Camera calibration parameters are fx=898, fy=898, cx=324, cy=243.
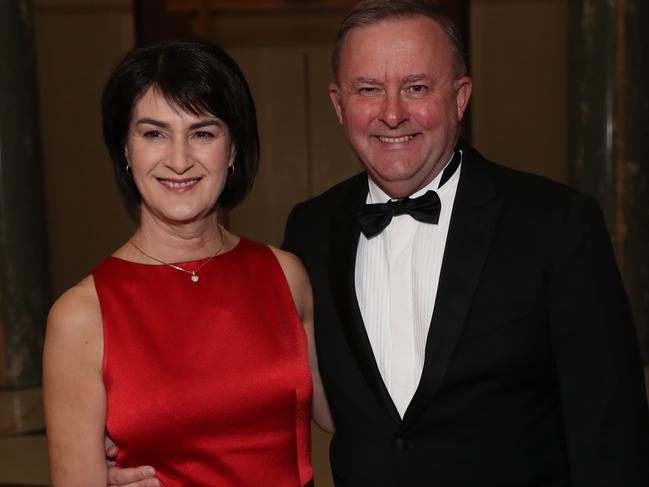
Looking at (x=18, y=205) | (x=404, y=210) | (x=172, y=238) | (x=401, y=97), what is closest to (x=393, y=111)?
(x=401, y=97)

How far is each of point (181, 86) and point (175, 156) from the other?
0.17m

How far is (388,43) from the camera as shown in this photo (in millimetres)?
2203

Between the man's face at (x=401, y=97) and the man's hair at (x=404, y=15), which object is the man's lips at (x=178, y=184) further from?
the man's hair at (x=404, y=15)

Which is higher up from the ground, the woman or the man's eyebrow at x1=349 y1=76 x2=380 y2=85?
the man's eyebrow at x1=349 y1=76 x2=380 y2=85

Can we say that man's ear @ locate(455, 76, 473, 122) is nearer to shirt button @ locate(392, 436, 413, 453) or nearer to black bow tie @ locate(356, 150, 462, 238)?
black bow tie @ locate(356, 150, 462, 238)

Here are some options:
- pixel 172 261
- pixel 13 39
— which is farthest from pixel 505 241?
pixel 13 39

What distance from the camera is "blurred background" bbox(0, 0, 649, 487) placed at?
235 inches

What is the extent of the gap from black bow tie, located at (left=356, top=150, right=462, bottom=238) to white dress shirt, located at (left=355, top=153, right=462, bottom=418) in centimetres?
3

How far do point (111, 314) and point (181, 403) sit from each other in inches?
10.5

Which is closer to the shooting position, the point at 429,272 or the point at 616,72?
Result: the point at 429,272

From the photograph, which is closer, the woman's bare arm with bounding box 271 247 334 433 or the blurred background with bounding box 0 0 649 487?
the woman's bare arm with bounding box 271 247 334 433

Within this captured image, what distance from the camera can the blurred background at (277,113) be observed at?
5.96 m

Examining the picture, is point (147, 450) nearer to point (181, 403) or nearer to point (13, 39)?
point (181, 403)

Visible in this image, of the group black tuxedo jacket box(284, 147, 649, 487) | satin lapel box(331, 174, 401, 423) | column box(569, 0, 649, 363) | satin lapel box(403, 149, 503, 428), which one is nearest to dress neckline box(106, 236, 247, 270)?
satin lapel box(331, 174, 401, 423)
